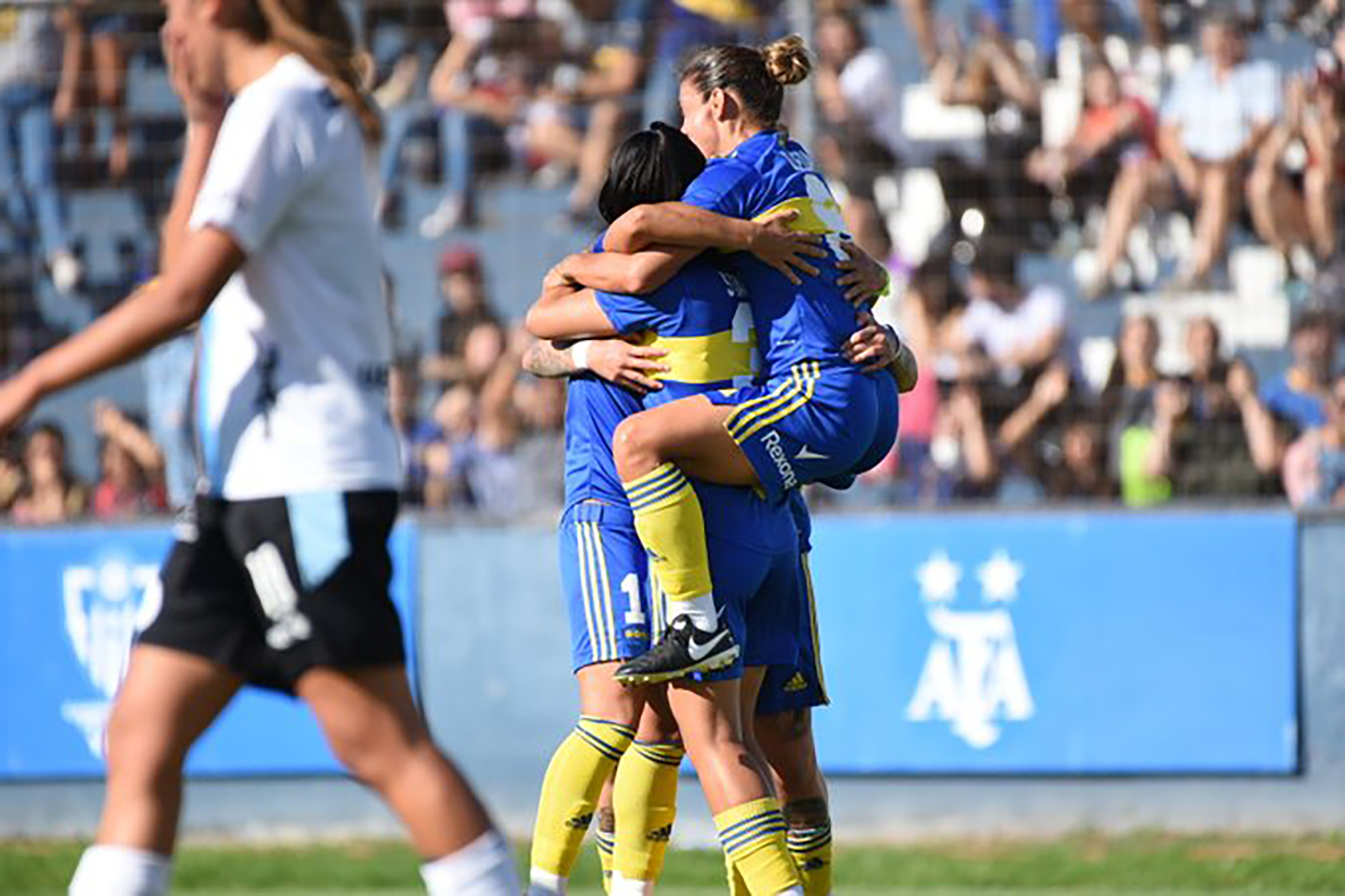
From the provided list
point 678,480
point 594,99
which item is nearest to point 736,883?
point 678,480

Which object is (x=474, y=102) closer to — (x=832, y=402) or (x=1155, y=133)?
(x=1155, y=133)

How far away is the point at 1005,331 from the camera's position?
32.2 ft

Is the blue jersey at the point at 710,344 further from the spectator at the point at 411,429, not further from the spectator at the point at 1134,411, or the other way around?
the spectator at the point at 411,429

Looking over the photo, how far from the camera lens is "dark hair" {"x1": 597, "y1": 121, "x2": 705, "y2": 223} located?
577 centimetres

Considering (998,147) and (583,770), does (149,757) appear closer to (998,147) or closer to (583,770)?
(583,770)

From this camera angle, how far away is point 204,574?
167 inches

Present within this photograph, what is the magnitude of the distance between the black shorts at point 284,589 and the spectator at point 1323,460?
20.3 feet

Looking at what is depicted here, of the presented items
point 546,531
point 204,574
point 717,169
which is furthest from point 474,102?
point 204,574

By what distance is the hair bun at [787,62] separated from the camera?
18.8 feet

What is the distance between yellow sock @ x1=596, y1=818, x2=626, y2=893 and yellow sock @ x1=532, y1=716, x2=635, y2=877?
8 centimetres

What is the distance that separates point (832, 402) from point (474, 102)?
5.42m

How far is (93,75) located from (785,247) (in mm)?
5835

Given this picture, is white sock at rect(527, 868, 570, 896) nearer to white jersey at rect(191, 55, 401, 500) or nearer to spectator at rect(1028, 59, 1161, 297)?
white jersey at rect(191, 55, 401, 500)

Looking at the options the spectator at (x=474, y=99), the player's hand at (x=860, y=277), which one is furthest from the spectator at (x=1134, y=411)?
the player's hand at (x=860, y=277)
